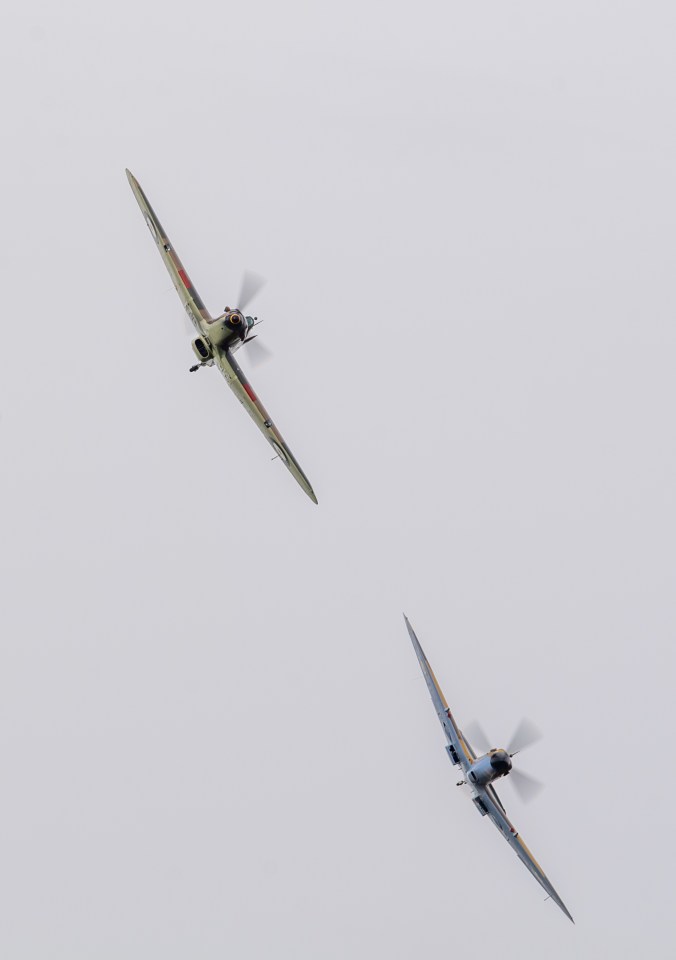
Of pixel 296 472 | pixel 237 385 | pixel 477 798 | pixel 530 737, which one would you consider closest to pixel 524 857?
pixel 477 798

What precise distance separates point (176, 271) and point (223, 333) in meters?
6.38

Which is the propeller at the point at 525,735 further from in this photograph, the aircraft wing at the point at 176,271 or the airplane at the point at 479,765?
the aircraft wing at the point at 176,271

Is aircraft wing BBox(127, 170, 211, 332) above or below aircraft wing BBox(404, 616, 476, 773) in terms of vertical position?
A: above

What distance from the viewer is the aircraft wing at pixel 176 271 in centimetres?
7694

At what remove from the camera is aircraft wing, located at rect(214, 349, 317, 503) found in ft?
253

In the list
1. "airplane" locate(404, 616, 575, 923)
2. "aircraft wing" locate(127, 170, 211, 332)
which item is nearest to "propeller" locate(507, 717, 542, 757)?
"airplane" locate(404, 616, 575, 923)

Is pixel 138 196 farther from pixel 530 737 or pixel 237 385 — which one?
pixel 530 737

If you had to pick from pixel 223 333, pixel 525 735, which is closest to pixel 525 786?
pixel 525 735

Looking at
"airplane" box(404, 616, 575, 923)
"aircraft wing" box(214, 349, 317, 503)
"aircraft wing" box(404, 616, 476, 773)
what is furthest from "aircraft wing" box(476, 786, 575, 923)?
"aircraft wing" box(214, 349, 317, 503)

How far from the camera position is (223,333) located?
245 feet

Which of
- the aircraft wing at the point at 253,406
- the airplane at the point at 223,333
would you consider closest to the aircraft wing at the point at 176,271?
the airplane at the point at 223,333

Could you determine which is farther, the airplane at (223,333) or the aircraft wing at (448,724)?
the aircraft wing at (448,724)

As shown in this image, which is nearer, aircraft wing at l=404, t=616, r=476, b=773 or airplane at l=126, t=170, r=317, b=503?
airplane at l=126, t=170, r=317, b=503

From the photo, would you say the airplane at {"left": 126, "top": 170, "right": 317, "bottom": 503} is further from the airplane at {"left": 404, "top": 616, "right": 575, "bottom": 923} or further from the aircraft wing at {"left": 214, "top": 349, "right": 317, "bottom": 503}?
the airplane at {"left": 404, "top": 616, "right": 575, "bottom": 923}
